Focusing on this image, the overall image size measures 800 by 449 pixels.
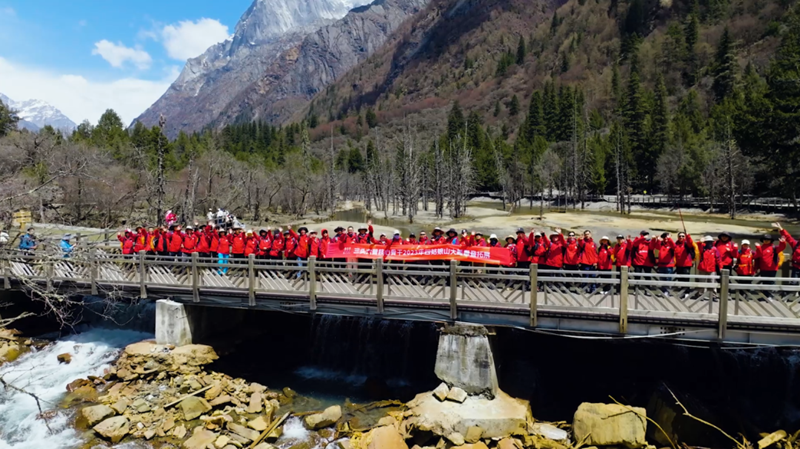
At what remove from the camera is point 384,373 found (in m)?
15.4

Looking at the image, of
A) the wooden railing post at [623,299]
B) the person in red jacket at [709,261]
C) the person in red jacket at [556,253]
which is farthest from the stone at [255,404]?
the person in red jacket at [709,261]

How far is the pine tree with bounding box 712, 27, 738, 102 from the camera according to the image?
89.4 meters

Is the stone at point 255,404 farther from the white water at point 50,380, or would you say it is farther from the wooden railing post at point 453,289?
the wooden railing post at point 453,289

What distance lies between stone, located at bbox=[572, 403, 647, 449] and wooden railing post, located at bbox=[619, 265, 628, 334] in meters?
1.75

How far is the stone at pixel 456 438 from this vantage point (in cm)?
1075

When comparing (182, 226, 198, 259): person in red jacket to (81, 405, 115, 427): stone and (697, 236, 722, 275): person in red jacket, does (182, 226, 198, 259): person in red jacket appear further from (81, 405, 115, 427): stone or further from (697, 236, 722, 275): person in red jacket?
(697, 236, 722, 275): person in red jacket

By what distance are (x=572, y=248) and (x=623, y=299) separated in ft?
8.83

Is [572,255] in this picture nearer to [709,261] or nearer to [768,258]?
[709,261]

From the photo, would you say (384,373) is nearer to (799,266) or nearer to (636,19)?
(799,266)

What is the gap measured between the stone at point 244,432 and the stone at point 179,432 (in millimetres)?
1072

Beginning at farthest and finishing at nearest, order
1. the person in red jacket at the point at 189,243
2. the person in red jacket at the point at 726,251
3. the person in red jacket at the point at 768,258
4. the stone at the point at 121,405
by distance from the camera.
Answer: the person in red jacket at the point at 189,243 < the stone at the point at 121,405 < the person in red jacket at the point at 726,251 < the person in red jacket at the point at 768,258

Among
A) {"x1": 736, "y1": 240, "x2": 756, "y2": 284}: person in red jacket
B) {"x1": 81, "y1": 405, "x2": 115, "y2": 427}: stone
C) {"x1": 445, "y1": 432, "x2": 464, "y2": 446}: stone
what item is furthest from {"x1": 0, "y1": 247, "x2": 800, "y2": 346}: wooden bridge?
{"x1": 81, "y1": 405, "x2": 115, "y2": 427}: stone

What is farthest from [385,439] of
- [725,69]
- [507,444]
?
[725,69]

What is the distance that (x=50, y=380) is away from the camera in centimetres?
1522
